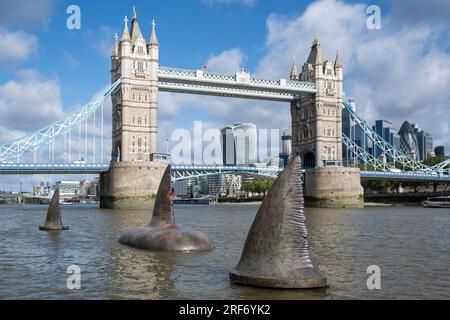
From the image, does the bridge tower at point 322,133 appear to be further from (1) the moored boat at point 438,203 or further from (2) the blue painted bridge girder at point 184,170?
(1) the moored boat at point 438,203

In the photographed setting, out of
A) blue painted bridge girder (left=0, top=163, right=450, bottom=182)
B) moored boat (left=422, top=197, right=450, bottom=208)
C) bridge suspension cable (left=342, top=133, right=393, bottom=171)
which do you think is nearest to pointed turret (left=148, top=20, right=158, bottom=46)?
blue painted bridge girder (left=0, top=163, right=450, bottom=182)

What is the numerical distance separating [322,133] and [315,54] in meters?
12.1

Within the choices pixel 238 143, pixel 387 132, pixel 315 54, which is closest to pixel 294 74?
pixel 315 54

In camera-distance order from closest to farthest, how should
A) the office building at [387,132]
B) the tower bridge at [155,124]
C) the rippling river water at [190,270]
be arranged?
the rippling river water at [190,270]
the tower bridge at [155,124]
the office building at [387,132]

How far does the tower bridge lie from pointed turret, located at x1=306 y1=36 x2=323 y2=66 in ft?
0.55

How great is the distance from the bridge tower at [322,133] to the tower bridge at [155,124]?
124 mm

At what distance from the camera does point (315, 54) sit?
257 feet

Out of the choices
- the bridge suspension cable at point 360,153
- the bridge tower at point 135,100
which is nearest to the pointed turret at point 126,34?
the bridge tower at point 135,100

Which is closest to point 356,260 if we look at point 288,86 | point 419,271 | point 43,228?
point 419,271

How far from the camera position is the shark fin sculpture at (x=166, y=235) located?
52.0ft

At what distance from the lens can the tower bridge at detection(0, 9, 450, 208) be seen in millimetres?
58156

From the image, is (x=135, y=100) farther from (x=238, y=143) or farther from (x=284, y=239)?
(x=238, y=143)

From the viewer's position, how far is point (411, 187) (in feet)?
326
